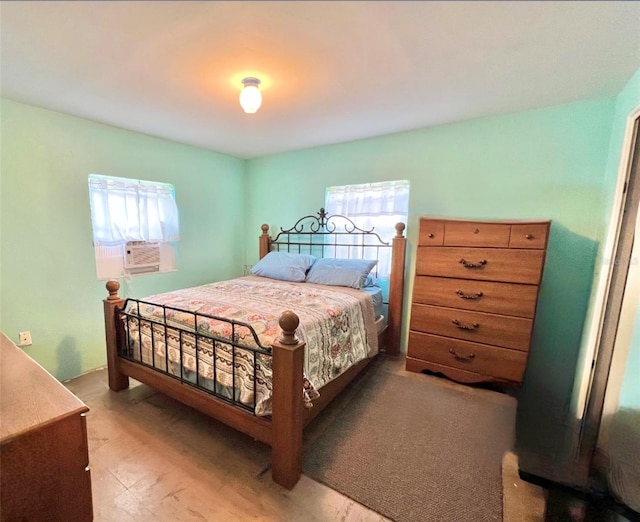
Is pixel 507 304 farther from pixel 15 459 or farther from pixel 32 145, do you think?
pixel 32 145

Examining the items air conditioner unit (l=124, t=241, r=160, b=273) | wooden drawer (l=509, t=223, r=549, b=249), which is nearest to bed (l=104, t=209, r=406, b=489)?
air conditioner unit (l=124, t=241, r=160, b=273)

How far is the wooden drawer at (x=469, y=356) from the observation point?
207cm

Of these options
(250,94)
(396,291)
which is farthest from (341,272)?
(250,94)

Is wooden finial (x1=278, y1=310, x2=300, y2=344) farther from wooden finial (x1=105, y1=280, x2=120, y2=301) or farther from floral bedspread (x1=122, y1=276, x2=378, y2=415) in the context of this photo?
wooden finial (x1=105, y1=280, x2=120, y2=301)

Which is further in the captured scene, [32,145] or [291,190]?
[291,190]

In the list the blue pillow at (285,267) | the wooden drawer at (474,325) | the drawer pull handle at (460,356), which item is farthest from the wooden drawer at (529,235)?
the blue pillow at (285,267)

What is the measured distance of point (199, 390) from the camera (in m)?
1.67

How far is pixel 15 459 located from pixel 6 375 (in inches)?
14.4

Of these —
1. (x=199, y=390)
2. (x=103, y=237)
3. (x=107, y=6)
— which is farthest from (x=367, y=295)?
(x=103, y=237)

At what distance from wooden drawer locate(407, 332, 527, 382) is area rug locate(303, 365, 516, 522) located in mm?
197

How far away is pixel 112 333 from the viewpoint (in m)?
2.07

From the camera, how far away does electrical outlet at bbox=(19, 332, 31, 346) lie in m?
2.16

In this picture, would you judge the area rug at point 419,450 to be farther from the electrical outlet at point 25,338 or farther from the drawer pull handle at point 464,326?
the electrical outlet at point 25,338

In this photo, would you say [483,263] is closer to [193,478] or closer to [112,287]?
[193,478]
